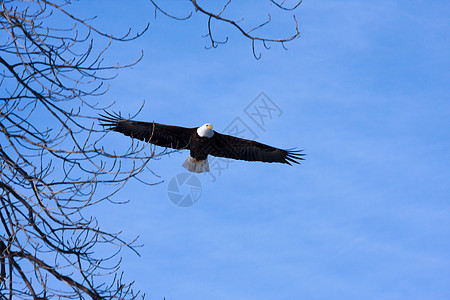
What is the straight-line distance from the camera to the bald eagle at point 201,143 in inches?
298

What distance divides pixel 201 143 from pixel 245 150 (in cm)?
71

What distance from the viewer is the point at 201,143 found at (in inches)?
303

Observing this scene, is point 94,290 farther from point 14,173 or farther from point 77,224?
point 14,173

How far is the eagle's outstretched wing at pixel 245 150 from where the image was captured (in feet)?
25.7

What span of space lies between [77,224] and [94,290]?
19.9 inches

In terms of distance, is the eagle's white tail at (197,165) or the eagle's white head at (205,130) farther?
the eagle's white tail at (197,165)

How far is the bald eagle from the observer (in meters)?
7.56

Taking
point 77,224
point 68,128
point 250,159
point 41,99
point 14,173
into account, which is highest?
point 250,159

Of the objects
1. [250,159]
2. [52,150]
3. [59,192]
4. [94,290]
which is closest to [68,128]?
[52,150]

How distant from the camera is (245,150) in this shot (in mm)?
8047

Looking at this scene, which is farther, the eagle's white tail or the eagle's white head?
the eagle's white tail

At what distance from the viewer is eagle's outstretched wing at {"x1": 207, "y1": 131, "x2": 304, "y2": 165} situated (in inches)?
308

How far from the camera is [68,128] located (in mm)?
3779

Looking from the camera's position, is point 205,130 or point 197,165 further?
point 197,165
